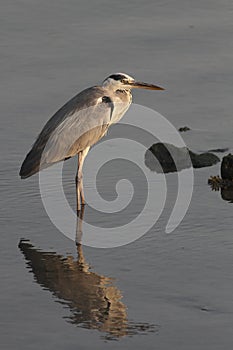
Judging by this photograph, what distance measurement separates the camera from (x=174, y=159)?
11.7 meters

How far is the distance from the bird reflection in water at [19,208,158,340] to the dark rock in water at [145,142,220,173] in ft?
6.71

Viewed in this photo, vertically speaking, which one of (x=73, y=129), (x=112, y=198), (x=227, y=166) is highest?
(x=73, y=129)

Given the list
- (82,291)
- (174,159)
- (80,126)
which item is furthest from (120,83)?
(82,291)

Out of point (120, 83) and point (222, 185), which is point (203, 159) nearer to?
point (222, 185)

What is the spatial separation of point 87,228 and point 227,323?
261 cm

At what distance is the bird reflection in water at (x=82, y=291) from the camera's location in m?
8.04

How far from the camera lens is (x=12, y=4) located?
1728 cm

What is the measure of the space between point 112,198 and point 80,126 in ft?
2.96

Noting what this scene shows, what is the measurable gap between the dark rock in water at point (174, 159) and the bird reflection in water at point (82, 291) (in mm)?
2047

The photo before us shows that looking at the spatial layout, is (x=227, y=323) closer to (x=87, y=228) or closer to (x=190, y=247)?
(x=190, y=247)

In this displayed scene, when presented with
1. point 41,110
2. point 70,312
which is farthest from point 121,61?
point 70,312

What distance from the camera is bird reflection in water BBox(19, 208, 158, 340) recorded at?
8039 millimetres

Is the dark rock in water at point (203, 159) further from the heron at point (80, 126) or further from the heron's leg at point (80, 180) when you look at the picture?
the heron's leg at point (80, 180)

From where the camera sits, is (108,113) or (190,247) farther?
(108,113)
